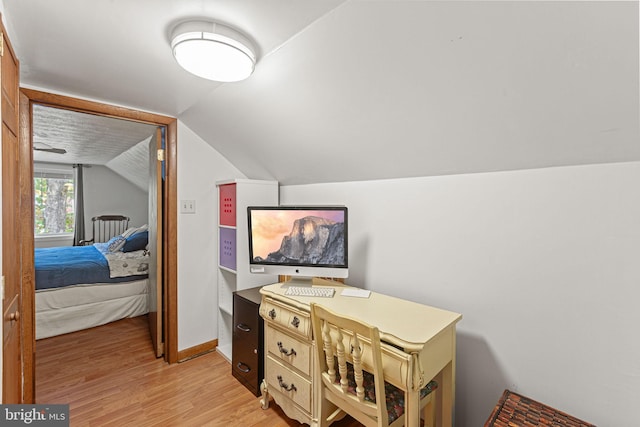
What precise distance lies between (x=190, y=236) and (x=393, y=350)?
1.95 meters

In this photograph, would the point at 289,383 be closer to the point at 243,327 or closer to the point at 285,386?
the point at 285,386

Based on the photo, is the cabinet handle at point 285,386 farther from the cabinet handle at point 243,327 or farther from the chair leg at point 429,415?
the chair leg at point 429,415

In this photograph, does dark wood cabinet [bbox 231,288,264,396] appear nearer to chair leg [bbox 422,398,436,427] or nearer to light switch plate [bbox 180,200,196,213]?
light switch plate [bbox 180,200,196,213]

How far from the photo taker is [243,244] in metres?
2.37

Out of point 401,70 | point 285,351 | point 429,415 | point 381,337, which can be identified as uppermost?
point 401,70

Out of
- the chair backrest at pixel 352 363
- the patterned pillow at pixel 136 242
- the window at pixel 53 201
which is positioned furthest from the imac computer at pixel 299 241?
the window at pixel 53 201

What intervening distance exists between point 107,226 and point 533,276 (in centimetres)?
653

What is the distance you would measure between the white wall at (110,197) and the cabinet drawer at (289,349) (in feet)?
17.4

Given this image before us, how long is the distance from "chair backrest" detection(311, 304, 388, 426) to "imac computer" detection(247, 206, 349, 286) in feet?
1.63

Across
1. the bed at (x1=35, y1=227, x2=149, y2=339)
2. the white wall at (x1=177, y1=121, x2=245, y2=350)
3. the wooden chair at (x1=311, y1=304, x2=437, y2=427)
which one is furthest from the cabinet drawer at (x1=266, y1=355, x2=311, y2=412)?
the bed at (x1=35, y1=227, x2=149, y2=339)

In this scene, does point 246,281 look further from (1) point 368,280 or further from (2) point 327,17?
(2) point 327,17

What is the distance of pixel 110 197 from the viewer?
18.5 ft

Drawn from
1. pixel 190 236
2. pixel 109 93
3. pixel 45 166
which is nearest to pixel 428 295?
pixel 190 236

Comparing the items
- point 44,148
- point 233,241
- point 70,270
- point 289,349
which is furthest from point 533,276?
point 44,148
